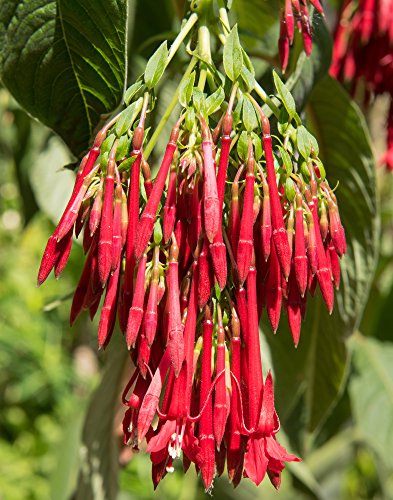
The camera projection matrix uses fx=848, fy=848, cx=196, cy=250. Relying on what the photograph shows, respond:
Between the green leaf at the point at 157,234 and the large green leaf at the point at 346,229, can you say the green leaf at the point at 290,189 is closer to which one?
the green leaf at the point at 157,234

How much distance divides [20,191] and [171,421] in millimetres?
1019

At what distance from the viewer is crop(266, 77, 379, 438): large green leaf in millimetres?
1003

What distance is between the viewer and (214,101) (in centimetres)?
64

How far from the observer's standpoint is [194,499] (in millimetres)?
2088

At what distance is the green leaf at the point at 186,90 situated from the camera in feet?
2.14

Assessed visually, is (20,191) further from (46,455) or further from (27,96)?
(46,455)

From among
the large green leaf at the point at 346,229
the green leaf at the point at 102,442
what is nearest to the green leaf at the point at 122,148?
the large green leaf at the point at 346,229

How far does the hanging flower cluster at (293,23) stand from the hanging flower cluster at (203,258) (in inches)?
3.2

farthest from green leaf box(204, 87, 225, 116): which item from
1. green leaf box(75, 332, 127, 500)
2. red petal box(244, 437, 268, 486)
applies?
green leaf box(75, 332, 127, 500)

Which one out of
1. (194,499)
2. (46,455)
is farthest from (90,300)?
(46,455)

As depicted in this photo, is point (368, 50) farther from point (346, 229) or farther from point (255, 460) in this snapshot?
point (255, 460)

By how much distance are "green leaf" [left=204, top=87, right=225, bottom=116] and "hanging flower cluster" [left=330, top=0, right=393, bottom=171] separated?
478 mm

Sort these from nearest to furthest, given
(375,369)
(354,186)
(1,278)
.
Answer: (354,186)
(375,369)
(1,278)

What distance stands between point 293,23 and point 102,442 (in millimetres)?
655
